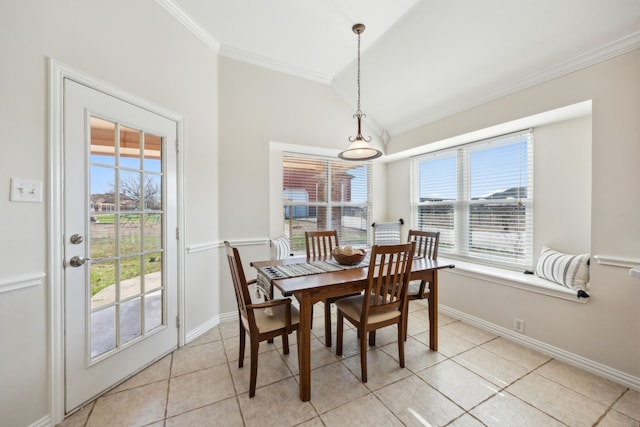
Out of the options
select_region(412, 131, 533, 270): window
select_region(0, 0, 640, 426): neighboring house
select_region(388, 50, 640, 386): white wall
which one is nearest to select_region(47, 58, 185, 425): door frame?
select_region(0, 0, 640, 426): neighboring house

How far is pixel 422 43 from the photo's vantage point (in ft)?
8.04

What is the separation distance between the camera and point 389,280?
6.21ft

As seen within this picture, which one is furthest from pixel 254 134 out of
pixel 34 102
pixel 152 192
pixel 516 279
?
pixel 516 279

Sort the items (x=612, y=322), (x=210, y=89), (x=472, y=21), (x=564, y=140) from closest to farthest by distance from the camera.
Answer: (x=612, y=322) < (x=472, y=21) < (x=564, y=140) < (x=210, y=89)

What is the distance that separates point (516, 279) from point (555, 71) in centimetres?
189

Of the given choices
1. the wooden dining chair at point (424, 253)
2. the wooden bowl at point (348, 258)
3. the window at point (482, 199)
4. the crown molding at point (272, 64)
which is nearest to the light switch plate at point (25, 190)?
the wooden bowl at point (348, 258)

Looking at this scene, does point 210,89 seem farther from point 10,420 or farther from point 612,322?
point 612,322

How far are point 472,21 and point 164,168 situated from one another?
2.96 m

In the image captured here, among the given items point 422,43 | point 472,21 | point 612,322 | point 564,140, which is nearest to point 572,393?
point 612,322

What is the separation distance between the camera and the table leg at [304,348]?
5.46 feet

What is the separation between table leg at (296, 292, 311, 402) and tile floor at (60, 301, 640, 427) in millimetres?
86

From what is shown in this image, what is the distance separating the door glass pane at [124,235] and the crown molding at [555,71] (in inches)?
125

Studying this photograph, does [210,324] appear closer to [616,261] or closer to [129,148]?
[129,148]

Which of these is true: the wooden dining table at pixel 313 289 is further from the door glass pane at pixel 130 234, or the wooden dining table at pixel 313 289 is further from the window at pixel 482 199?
the window at pixel 482 199
